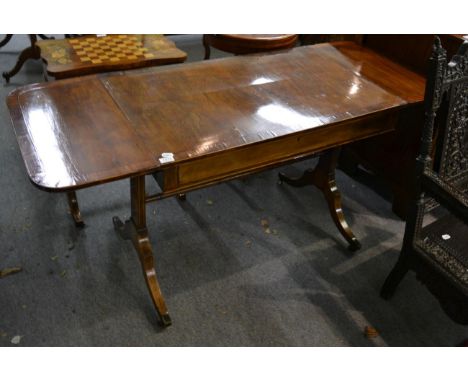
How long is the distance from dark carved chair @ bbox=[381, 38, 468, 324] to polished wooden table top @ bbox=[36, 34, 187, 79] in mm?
1266

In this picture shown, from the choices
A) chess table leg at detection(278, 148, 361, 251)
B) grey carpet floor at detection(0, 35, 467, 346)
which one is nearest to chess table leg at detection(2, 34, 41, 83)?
grey carpet floor at detection(0, 35, 467, 346)

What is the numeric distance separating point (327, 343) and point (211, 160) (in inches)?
30.8

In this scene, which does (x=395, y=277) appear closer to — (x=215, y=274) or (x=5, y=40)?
(x=215, y=274)

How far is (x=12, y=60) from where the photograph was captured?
3373 millimetres

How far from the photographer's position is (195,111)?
1443 millimetres

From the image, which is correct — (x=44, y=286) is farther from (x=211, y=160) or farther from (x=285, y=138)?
(x=285, y=138)

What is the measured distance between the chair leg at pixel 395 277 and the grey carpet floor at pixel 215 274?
38 mm

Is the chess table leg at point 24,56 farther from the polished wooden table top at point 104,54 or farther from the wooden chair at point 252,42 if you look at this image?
the wooden chair at point 252,42

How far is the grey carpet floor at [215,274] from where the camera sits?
5.43 feet

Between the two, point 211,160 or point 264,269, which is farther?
point 264,269

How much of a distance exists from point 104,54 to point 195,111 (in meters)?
0.98

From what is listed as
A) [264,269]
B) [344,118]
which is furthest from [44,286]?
[344,118]

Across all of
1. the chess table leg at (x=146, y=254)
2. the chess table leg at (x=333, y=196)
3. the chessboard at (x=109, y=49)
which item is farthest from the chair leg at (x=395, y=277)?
the chessboard at (x=109, y=49)

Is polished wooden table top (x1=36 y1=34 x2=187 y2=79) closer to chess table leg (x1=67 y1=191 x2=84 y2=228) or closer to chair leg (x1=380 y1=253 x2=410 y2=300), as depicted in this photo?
chess table leg (x1=67 y1=191 x2=84 y2=228)
